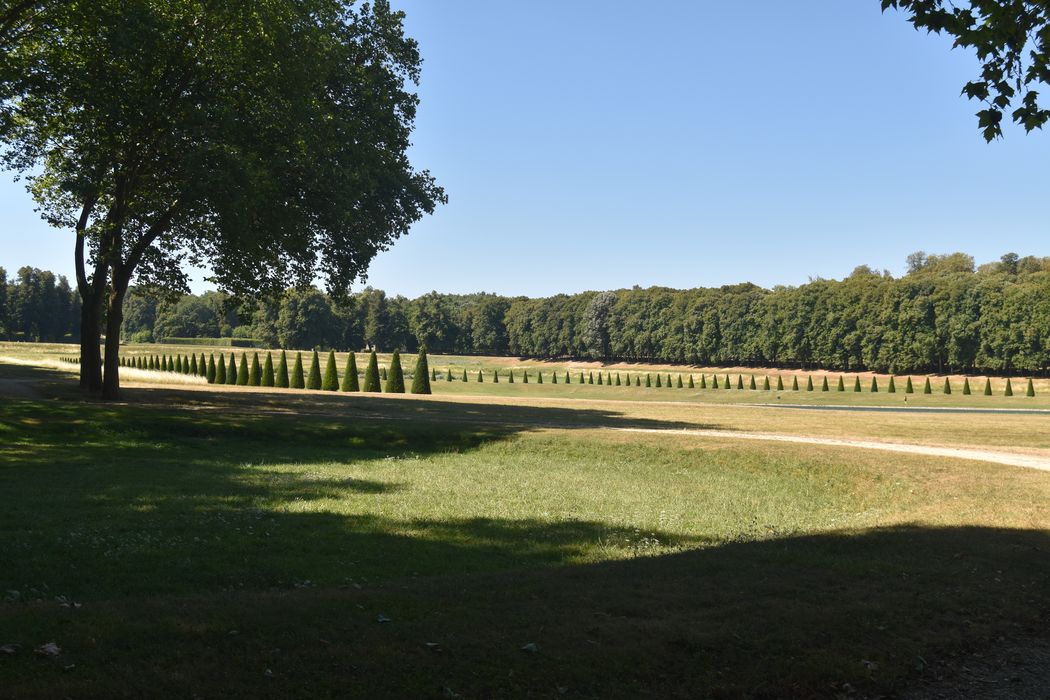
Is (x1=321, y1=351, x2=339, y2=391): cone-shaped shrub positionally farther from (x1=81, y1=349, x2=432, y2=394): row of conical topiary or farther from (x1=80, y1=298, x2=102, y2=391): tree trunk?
(x1=80, y1=298, x2=102, y2=391): tree trunk

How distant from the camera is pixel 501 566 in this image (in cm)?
1016

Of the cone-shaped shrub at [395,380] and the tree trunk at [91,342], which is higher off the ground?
the tree trunk at [91,342]

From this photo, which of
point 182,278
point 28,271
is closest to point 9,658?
point 182,278

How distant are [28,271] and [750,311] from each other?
101m

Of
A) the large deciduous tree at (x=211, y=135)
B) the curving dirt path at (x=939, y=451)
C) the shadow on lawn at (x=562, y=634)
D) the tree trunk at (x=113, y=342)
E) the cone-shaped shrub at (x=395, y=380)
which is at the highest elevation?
the large deciduous tree at (x=211, y=135)

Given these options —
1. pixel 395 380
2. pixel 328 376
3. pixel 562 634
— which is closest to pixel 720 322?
pixel 395 380

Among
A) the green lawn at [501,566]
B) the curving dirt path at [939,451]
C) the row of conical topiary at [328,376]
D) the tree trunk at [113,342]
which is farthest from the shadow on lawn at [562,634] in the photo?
the row of conical topiary at [328,376]

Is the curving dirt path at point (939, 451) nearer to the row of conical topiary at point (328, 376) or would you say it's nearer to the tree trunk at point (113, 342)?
the tree trunk at point (113, 342)

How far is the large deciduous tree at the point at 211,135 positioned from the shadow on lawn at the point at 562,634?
17355 millimetres

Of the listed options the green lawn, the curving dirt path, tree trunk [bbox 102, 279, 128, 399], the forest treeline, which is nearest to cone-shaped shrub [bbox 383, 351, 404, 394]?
the forest treeline

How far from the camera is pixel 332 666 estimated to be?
5.48 m

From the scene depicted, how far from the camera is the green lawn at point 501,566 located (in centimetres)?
558

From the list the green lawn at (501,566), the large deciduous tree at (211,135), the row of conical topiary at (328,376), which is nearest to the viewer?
the green lawn at (501,566)

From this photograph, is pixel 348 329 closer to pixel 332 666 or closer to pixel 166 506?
pixel 166 506
